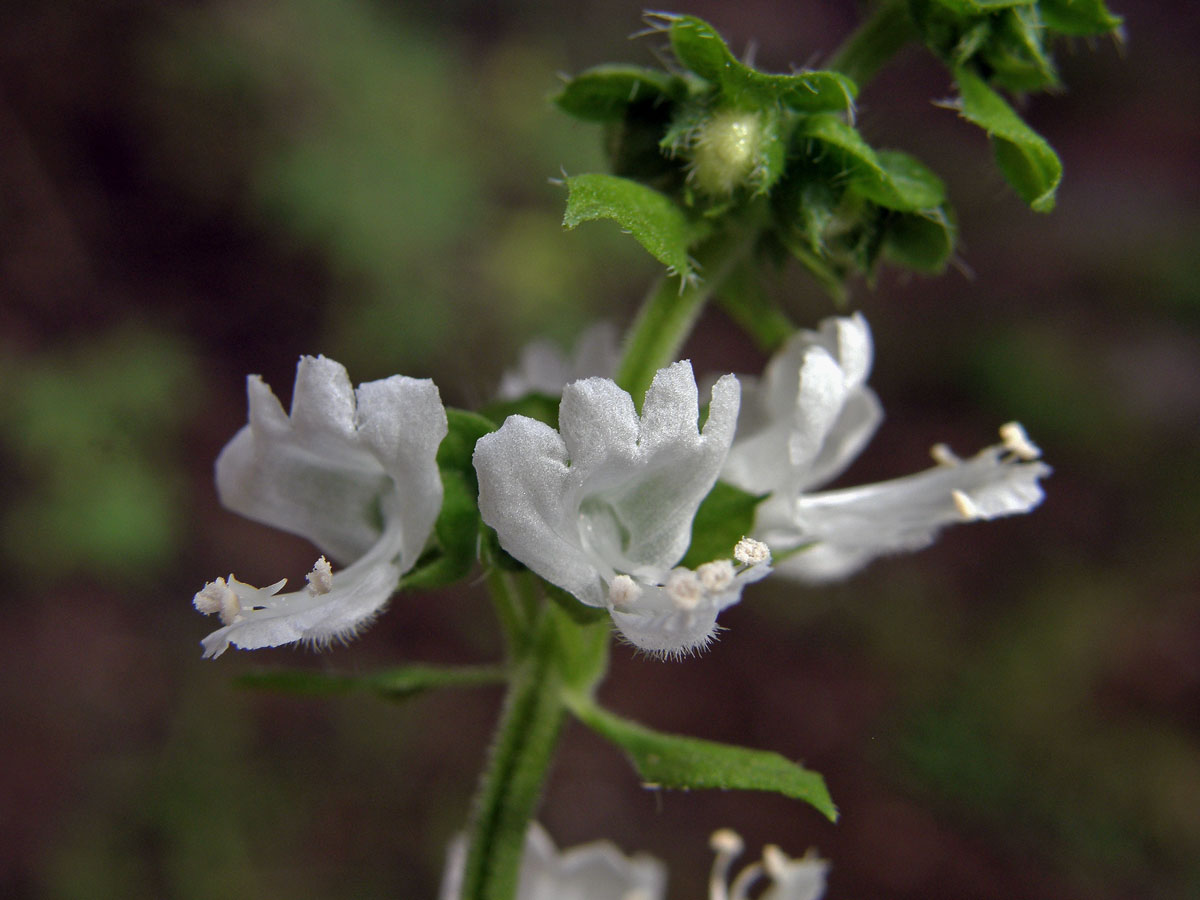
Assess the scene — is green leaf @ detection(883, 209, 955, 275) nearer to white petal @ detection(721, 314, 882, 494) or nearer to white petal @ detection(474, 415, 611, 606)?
white petal @ detection(721, 314, 882, 494)

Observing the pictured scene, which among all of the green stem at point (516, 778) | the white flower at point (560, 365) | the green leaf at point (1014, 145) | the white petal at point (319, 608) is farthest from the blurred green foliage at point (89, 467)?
the green leaf at point (1014, 145)

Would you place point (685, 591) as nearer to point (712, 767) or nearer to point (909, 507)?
point (712, 767)

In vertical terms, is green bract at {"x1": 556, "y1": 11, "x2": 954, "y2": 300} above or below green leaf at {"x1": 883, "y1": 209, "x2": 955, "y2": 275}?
above

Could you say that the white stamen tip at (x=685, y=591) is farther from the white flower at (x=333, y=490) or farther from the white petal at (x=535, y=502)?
the white flower at (x=333, y=490)

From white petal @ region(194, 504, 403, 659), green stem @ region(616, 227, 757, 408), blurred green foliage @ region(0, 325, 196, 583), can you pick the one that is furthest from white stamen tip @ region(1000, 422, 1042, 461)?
blurred green foliage @ region(0, 325, 196, 583)

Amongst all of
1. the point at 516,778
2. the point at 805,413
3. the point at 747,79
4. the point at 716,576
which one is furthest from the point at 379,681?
the point at 747,79
